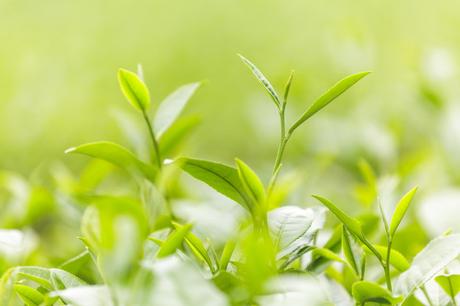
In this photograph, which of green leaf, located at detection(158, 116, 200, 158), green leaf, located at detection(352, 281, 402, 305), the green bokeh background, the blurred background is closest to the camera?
green leaf, located at detection(352, 281, 402, 305)

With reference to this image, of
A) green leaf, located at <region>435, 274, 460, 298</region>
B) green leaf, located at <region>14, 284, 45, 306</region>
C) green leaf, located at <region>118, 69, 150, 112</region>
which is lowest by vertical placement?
green leaf, located at <region>14, 284, 45, 306</region>

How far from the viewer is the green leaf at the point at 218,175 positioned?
2.06 ft

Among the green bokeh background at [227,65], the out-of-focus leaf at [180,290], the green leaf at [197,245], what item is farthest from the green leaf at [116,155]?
the green bokeh background at [227,65]

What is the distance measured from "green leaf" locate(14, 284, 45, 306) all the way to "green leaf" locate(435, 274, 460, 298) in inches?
12.8

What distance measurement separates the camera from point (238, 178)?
Answer: 2.06 ft

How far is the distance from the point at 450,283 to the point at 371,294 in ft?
0.31

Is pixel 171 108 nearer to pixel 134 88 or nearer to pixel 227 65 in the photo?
pixel 134 88

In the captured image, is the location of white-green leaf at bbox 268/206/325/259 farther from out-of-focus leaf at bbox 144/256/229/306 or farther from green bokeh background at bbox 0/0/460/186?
green bokeh background at bbox 0/0/460/186

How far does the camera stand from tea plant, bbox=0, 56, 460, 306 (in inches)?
18.2

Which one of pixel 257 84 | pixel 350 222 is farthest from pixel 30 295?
pixel 257 84

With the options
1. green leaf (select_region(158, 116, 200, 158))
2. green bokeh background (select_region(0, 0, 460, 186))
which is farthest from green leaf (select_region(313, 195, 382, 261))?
green bokeh background (select_region(0, 0, 460, 186))

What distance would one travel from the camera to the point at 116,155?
0.71 metres

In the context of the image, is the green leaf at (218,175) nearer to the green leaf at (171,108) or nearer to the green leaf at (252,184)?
the green leaf at (252,184)

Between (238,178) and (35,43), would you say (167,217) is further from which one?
(35,43)
